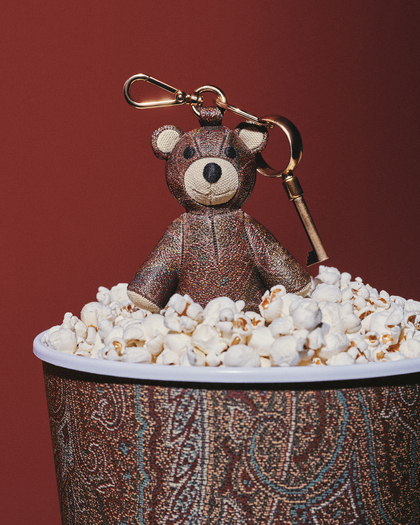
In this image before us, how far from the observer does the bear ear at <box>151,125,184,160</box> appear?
910 millimetres

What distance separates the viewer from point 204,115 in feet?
2.98

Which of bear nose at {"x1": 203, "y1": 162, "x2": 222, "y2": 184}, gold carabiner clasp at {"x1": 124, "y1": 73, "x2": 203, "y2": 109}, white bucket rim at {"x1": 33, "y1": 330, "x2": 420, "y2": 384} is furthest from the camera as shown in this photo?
gold carabiner clasp at {"x1": 124, "y1": 73, "x2": 203, "y2": 109}

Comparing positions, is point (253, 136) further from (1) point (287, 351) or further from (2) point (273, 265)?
(1) point (287, 351)

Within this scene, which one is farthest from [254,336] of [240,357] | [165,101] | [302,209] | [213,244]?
[165,101]

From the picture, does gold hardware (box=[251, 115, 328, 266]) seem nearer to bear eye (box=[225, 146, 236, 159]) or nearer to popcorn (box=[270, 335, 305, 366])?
bear eye (box=[225, 146, 236, 159])

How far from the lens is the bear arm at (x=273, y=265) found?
865 millimetres

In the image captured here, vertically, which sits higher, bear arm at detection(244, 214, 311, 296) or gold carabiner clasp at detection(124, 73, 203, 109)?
gold carabiner clasp at detection(124, 73, 203, 109)

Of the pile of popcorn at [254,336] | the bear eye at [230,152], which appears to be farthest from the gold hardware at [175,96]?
the pile of popcorn at [254,336]

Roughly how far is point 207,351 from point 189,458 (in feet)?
0.35

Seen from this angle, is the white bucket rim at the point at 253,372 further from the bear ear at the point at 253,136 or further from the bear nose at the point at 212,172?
the bear ear at the point at 253,136

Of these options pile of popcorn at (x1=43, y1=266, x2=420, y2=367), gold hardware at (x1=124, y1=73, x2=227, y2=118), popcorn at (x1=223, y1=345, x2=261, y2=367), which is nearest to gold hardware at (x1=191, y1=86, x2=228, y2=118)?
gold hardware at (x1=124, y1=73, x2=227, y2=118)

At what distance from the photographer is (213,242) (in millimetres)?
852

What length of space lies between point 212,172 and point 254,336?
0.26m

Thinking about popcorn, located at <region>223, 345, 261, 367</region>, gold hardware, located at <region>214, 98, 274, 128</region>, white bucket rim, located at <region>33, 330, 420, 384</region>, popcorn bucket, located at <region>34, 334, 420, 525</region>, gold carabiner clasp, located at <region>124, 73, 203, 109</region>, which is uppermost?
gold carabiner clasp, located at <region>124, 73, 203, 109</region>
